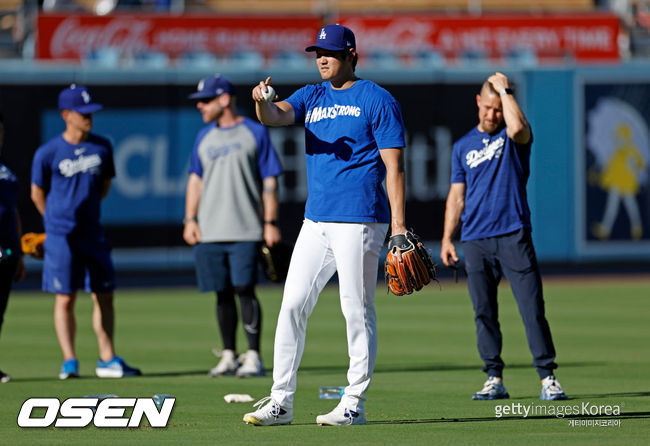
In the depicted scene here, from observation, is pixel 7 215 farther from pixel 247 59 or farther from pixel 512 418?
pixel 247 59

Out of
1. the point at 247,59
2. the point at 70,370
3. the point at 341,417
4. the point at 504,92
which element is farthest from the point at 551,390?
the point at 247,59

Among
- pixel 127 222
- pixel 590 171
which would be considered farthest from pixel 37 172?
pixel 590 171

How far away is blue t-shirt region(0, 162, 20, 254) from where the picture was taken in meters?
10.1

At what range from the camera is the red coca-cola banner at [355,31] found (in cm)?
2433

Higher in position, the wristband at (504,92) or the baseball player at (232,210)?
the wristband at (504,92)

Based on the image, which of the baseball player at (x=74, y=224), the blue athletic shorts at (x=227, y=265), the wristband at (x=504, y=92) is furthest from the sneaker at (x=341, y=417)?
the baseball player at (x=74, y=224)

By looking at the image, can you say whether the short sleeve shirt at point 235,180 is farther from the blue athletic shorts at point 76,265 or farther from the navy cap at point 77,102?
the navy cap at point 77,102

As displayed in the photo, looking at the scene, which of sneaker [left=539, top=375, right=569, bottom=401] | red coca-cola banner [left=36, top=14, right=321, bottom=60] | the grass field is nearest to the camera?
the grass field

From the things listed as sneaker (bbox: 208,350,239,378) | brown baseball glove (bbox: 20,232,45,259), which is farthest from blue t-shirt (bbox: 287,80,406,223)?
brown baseball glove (bbox: 20,232,45,259)

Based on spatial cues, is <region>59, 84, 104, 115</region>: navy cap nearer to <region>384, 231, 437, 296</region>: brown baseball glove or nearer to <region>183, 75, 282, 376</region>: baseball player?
<region>183, 75, 282, 376</region>: baseball player

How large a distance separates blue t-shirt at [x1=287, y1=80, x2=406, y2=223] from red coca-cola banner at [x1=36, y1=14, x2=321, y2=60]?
672 inches

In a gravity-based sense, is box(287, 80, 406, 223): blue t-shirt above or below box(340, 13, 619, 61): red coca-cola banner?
below

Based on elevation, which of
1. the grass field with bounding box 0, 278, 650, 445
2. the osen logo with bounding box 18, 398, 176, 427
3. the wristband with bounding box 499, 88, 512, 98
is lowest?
the grass field with bounding box 0, 278, 650, 445

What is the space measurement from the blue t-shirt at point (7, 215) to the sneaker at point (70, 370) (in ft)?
3.28
